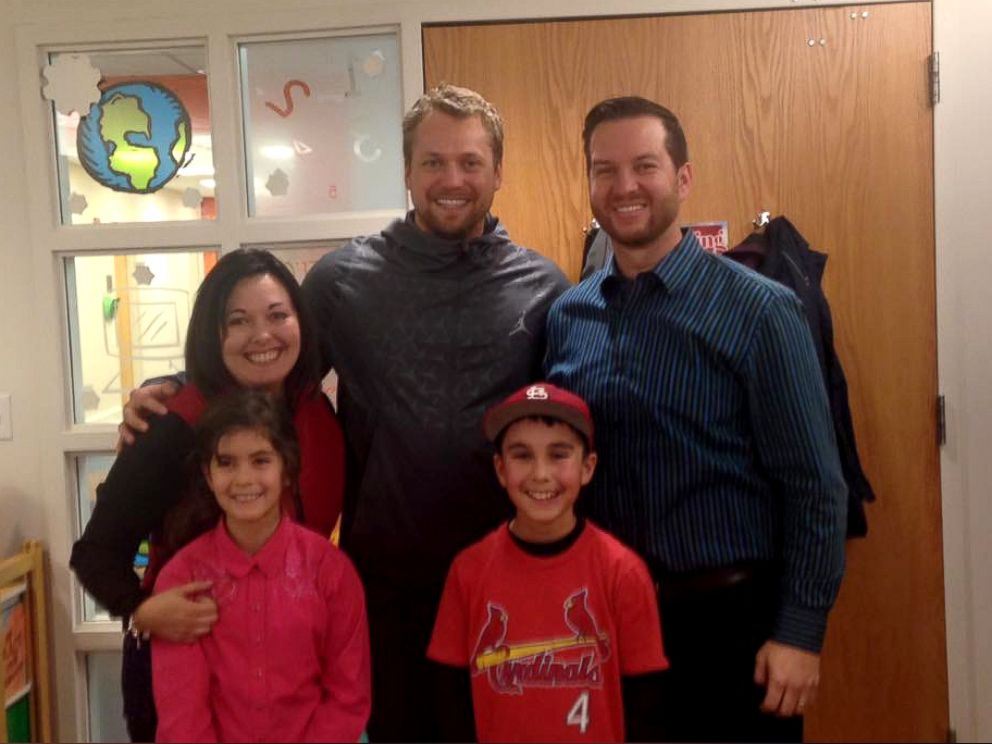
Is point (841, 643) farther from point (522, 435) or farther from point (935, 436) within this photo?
point (522, 435)

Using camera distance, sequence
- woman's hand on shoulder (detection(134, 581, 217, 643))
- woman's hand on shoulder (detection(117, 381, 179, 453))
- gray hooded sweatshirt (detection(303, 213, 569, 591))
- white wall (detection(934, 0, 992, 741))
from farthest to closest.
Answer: white wall (detection(934, 0, 992, 741)), gray hooded sweatshirt (detection(303, 213, 569, 591)), woman's hand on shoulder (detection(117, 381, 179, 453)), woman's hand on shoulder (detection(134, 581, 217, 643))

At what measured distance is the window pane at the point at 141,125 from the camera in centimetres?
230

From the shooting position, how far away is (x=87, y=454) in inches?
93.4

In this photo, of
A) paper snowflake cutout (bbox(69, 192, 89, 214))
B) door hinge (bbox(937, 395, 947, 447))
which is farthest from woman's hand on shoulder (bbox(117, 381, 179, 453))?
door hinge (bbox(937, 395, 947, 447))

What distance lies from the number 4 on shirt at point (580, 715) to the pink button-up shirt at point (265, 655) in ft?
1.01

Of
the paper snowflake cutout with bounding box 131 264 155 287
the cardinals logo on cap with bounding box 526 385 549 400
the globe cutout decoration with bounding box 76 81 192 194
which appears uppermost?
the globe cutout decoration with bounding box 76 81 192 194

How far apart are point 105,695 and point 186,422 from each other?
4.69 feet

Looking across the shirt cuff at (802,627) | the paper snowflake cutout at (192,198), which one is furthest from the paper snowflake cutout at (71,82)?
the shirt cuff at (802,627)

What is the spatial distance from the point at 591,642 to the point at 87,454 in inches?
64.4

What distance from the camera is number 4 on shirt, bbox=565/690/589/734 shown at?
130 centimetres

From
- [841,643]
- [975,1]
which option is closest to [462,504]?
[841,643]

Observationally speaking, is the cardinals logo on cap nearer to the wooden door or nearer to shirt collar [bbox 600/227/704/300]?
shirt collar [bbox 600/227/704/300]

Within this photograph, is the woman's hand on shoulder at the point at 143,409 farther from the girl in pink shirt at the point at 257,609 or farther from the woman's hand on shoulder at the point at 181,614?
the woman's hand on shoulder at the point at 181,614

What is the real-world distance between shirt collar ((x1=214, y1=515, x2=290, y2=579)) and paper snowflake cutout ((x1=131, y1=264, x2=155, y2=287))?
1236mm
